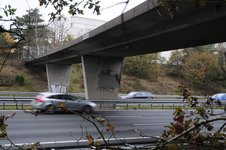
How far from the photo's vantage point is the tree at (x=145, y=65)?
4222cm

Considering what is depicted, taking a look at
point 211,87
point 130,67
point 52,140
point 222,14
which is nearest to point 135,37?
point 222,14

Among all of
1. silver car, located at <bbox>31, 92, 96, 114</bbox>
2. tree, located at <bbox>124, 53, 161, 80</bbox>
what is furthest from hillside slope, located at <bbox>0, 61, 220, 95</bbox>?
silver car, located at <bbox>31, 92, 96, 114</bbox>

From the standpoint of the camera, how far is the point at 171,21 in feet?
28.4

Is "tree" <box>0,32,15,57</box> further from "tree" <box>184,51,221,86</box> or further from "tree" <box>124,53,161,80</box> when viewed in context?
"tree" <box>184,51,221,86</box>

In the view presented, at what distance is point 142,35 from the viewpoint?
420 inches

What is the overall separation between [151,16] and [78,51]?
10.8 metres

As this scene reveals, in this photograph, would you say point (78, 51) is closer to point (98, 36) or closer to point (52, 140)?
point (98, 36)

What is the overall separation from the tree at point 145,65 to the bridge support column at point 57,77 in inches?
625

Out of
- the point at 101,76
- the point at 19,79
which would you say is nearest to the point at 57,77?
the point at 19,79

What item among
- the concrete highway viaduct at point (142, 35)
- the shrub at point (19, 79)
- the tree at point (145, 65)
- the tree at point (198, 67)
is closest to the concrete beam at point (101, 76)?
the concrete highway viaduct at point (142, 35)

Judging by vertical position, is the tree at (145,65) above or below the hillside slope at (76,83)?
above

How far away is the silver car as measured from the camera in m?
13.1

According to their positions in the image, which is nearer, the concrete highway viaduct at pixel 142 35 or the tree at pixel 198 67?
the concrete highway viaduct at pixel 142 35

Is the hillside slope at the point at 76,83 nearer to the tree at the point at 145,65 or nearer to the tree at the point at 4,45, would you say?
the tree at the point at 145,65
